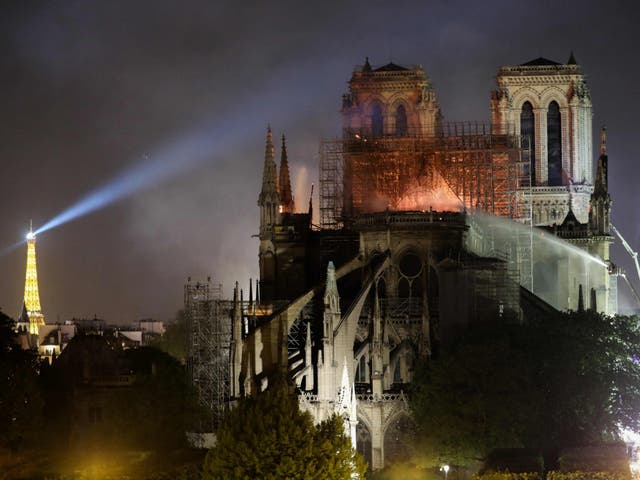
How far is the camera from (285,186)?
117875mm

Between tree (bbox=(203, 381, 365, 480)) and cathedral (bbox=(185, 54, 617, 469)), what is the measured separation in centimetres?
1565

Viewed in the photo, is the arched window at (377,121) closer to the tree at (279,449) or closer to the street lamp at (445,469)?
the street lamp at (445,469)

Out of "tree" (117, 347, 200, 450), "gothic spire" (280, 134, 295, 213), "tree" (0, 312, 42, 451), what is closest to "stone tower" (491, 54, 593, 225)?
"gothic spire" (280, 134, 295, 213)

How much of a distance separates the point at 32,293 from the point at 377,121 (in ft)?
230

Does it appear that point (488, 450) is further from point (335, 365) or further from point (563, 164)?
point (563, 164)

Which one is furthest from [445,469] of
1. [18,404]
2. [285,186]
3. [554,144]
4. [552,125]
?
[552,125]

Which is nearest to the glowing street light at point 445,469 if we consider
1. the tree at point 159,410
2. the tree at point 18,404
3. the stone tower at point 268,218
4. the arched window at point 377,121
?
the tree at point 159,410

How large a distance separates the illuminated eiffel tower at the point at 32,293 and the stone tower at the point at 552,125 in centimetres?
5571

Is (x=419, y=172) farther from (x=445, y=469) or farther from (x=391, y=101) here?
(x=445, y=469)

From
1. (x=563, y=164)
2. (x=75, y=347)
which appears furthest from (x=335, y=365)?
(x=563, y=164)

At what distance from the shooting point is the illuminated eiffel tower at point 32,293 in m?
170

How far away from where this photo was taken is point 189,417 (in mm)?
95062

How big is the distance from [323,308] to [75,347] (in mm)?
21982

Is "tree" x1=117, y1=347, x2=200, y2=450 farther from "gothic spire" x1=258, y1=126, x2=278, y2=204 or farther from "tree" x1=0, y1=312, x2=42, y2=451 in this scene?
"gothic spire" x1=258, y1=126, x2=278, y2=204
